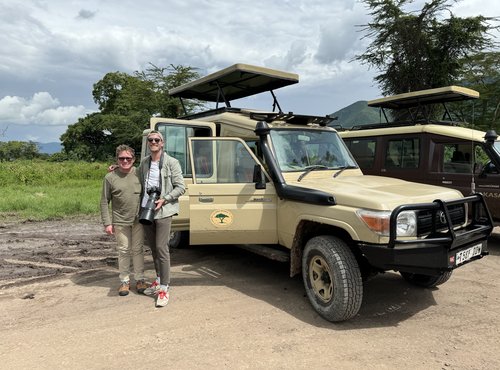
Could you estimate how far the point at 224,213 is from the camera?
472 cm

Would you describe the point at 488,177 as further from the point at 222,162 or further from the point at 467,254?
the point at 222,162

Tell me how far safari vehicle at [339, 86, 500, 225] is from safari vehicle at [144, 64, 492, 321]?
3042mm

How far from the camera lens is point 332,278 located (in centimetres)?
388

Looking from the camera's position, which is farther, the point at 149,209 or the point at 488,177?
the point at 488,177

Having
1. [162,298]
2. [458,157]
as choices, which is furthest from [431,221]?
[458,157]

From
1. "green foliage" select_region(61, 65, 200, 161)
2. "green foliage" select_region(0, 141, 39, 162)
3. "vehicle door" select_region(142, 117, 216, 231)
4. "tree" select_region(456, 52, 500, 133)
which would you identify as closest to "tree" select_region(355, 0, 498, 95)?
"tree" select_region(456, 52, 500, 133)

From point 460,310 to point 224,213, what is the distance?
278cm

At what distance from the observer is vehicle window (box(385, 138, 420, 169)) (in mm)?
7961

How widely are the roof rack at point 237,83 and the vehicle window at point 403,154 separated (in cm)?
279

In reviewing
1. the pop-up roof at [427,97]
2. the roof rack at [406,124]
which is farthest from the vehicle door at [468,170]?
the pop-up roof at [427,97]

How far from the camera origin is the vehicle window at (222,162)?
4.84 meters

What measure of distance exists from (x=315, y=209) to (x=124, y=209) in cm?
225

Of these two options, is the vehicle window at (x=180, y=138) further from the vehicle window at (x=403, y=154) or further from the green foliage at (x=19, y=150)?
the green foliage at (x=19, y=150)

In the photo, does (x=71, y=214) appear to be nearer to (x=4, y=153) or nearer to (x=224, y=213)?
(x=224, y=213)
